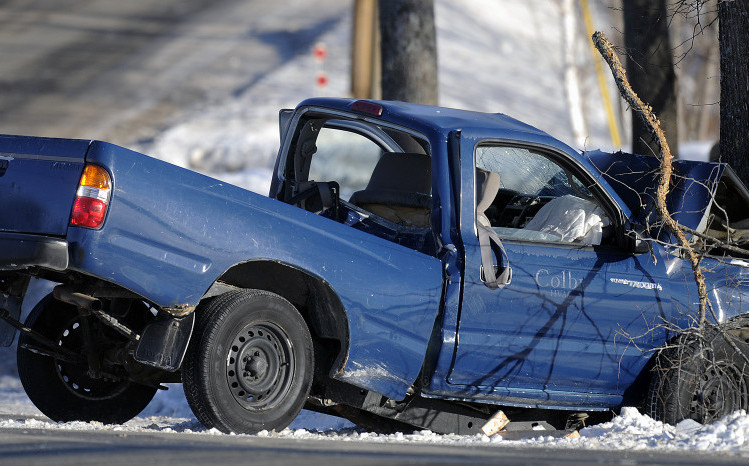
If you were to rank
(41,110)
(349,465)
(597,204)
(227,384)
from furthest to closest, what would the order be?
(41,110), (597,204), (227,384), (349,465)

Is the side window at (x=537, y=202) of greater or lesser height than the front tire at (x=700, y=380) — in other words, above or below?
above

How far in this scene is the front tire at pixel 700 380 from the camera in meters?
6.74

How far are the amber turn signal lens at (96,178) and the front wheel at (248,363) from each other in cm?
86

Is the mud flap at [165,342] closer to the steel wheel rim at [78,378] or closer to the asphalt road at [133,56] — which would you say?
the steel wheel rim at [78,378]

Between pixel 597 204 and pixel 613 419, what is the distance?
1.26 meters

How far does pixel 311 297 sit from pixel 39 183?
5.20ft

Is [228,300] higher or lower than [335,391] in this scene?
higher

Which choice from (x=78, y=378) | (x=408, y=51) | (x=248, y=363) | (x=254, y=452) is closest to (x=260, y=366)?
(x=248, y=363)

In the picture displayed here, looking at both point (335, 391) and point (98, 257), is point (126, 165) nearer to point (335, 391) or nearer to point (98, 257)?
point (98, 257)

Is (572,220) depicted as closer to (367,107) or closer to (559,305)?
(559,305)

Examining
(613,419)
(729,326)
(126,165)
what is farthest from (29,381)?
(729,326)

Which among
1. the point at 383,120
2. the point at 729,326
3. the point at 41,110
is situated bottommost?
the point at 729,326

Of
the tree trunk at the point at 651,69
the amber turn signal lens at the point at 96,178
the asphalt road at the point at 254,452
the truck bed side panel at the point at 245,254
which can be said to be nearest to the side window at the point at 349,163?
the tree trunk at the point at 651,69

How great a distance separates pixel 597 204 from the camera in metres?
7.02
